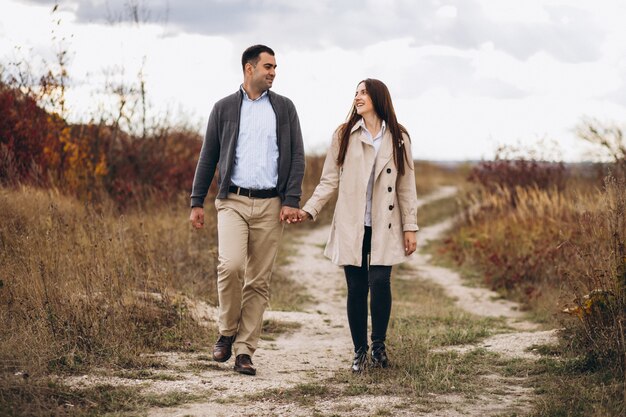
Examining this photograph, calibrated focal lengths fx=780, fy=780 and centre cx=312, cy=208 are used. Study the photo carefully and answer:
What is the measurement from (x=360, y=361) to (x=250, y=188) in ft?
4.93

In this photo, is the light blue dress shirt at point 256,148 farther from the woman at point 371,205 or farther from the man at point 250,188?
the woman at point 371,205

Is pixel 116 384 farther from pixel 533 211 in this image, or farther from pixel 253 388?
pixel 533 211

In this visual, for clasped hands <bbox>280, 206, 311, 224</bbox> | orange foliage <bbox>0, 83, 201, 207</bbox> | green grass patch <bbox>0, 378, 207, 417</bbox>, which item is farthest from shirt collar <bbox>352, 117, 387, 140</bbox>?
orange foliage <bbox>0, 83, 201, 207</bbox>

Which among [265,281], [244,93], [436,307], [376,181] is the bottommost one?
[436,307]

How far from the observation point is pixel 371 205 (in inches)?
221

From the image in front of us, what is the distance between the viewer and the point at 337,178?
5.80 metres

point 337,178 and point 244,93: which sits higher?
point 244,93

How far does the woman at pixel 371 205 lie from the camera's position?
18.2 feet

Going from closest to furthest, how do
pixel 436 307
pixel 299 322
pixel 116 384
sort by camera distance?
1. pixel 116 384
2. pixel 299 322
3. pixel 436 307

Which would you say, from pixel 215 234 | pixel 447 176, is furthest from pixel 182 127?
pixel 447 176

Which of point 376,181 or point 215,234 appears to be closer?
point 376,181

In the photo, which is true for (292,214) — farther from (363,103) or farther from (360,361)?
(360,361)

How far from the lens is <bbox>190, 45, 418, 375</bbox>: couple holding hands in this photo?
18.3ft

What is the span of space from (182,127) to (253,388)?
1369 cm
